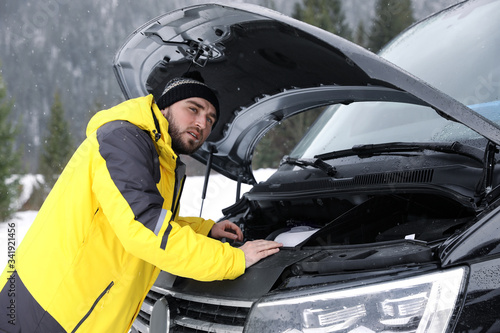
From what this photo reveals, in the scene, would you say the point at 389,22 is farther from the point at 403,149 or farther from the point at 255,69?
the point at 403,149

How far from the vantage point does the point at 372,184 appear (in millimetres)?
1953

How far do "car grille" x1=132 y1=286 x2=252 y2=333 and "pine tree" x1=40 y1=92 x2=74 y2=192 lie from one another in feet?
102

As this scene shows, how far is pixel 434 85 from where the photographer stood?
235 centimetres

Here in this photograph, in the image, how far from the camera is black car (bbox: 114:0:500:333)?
1.23 m

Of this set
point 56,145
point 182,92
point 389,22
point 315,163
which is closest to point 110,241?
point 182,92

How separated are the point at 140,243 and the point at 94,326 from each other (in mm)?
445

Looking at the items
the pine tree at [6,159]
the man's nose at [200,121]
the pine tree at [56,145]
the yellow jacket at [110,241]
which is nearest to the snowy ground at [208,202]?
the pine tree at [6,159]

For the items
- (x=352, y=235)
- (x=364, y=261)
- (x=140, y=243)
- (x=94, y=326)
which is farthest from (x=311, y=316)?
(x=94, y=326)

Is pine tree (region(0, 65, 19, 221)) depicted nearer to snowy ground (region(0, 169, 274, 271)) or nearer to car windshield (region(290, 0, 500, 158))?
snowy ground (region(0, 169, 274, 271))

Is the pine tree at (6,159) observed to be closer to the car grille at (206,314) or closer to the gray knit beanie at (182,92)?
the gray knit beanie at (182,92)

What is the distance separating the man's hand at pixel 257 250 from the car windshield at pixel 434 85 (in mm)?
877

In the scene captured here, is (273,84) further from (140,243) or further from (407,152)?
(140,243)

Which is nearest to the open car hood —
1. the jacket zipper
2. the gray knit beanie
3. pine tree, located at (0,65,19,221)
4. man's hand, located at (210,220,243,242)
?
the gray knit beanie

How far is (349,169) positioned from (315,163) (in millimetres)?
230
